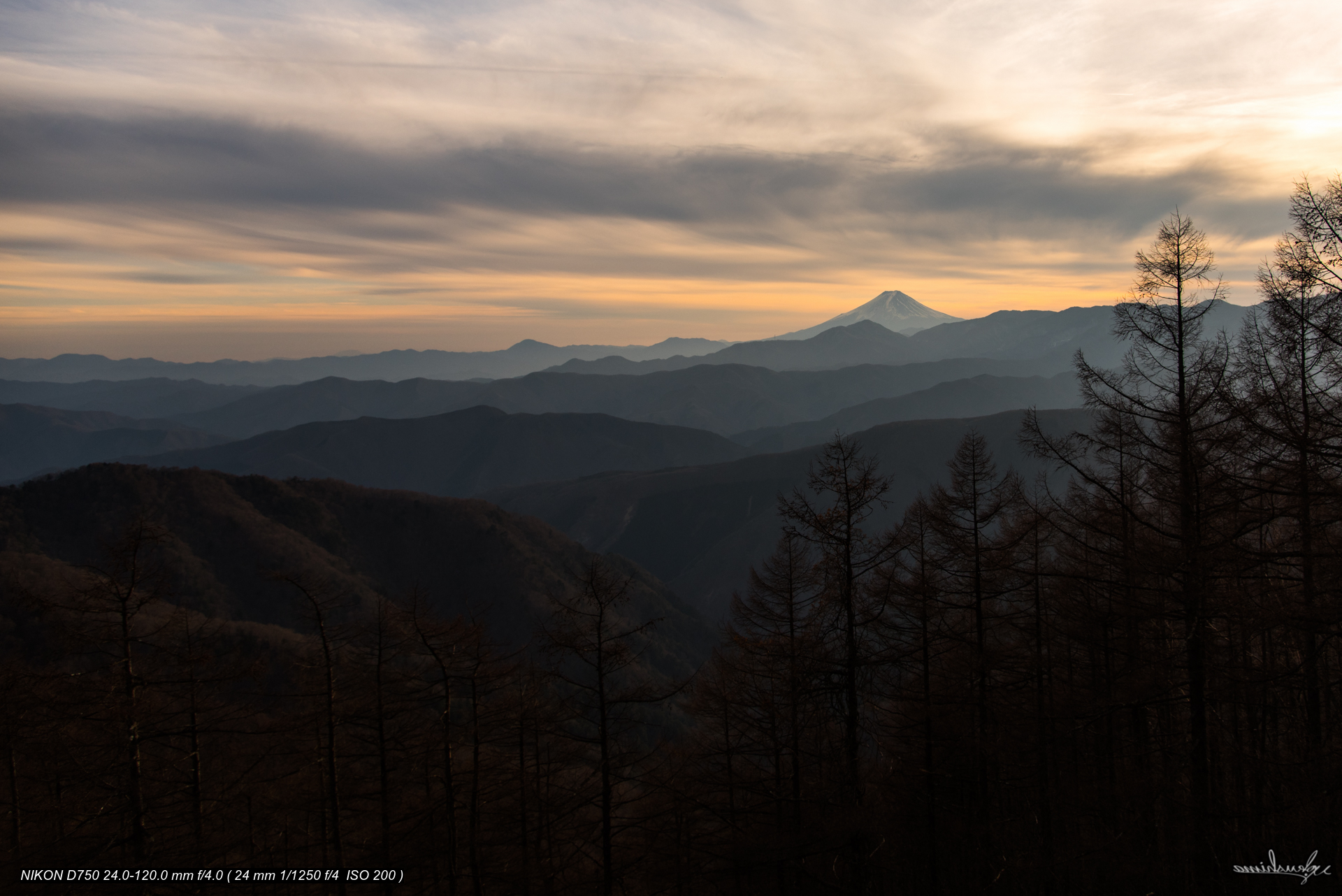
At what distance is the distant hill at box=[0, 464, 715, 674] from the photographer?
4237 inches

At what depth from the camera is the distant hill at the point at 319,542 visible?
10762 centimetres

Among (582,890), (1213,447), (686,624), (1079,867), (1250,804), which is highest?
(1213,447)

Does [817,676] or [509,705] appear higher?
[817,676]

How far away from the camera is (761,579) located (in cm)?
1880

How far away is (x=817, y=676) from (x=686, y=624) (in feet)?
407

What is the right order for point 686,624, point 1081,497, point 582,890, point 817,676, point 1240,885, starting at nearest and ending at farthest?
point 1240,885
point 817,676
point 582,890
point 1081,497
point 686,624

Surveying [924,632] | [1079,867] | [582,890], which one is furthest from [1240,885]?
[582,890]

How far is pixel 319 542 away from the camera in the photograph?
13025cm

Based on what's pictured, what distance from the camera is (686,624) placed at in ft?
445

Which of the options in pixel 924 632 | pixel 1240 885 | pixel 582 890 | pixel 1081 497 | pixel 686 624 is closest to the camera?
pixel 1240 885

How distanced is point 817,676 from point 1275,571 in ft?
36.1

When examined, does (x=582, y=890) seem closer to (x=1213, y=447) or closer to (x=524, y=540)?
(x=1213, y=447)

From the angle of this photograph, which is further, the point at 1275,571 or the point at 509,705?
the point at 509,705

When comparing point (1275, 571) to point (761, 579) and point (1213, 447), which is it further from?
→ point (761, 579)
